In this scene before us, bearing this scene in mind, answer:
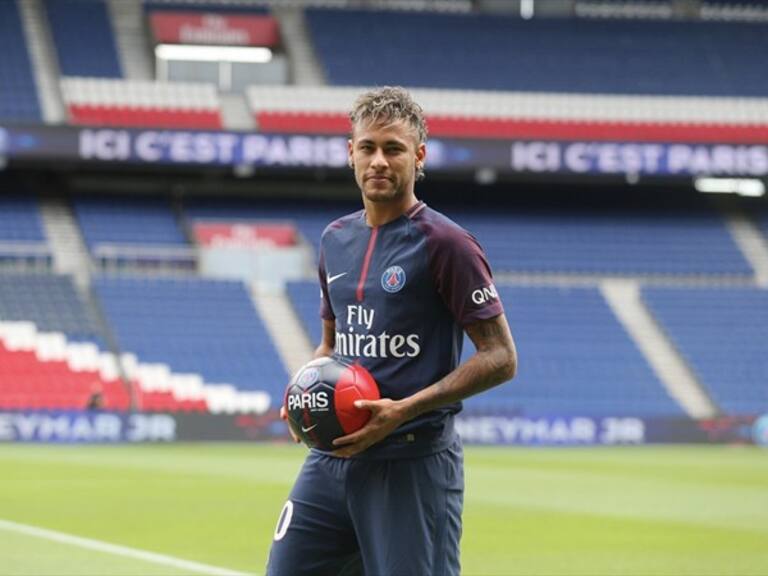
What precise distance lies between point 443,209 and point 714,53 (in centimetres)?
1048

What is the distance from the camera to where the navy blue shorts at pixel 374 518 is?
5055 millimetres

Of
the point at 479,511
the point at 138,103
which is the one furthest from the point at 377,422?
the point at 138,103

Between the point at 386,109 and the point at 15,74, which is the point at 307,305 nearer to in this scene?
the point at 15,74

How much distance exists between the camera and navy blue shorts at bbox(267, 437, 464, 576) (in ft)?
16.6

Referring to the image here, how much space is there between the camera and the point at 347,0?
155 feet

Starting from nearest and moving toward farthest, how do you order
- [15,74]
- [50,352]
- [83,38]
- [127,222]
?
[50,352], [127,222], [15,74], [83,38]

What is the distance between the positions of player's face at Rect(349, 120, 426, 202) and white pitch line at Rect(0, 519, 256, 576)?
5.65 meters

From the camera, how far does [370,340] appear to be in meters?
5.21

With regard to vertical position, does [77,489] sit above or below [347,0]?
below

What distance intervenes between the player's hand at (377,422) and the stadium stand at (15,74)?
1411 inches

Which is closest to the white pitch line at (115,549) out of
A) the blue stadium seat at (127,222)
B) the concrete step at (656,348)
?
the blue stadium seat at (127,222)

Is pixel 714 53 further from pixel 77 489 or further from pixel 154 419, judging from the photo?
pixel 77 489

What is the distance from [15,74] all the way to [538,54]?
15655mm

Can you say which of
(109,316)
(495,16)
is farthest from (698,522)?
(495,16)
